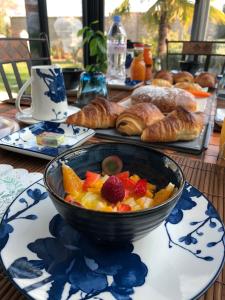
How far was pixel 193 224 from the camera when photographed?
336 millimetres

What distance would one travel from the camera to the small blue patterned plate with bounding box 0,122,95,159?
1.79 ft

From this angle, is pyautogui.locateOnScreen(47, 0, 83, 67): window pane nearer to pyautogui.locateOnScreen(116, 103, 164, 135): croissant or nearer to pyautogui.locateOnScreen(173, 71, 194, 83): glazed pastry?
pyautogui.locateOnScreen(173, 71, 194, 83): glazed pastry

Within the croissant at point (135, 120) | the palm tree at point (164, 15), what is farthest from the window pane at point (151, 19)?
the croissant at point (135, 120)

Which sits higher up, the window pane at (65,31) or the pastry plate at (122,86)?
the window pane at (65,31)

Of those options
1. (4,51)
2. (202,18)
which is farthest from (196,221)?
(202,18)

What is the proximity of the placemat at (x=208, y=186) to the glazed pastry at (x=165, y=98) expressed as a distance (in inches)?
14.4

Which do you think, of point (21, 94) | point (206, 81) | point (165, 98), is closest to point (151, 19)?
point (206, 81)

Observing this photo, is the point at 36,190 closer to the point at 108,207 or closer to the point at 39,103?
the point at 108,207

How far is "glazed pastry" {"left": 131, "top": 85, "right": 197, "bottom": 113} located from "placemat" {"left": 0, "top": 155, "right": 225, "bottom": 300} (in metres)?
0.37

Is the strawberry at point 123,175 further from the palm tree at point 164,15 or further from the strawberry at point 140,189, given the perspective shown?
the palm tree at point 164,15

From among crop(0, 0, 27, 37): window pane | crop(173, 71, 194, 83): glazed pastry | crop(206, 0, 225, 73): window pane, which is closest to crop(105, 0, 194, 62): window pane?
crop(206, 0, 225, 73): window pane

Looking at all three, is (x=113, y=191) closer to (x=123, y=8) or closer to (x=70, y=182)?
(x=70, y=182)

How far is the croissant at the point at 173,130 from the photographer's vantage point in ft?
2.18

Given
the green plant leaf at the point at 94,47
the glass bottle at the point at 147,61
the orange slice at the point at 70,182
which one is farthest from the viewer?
the green plant leaf at the point at 94,47
